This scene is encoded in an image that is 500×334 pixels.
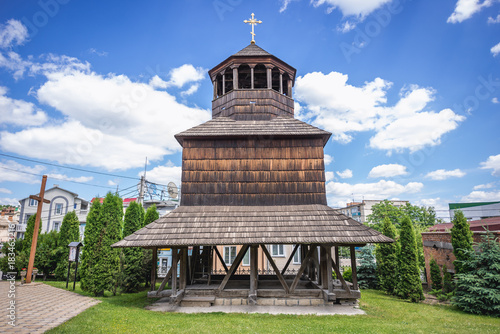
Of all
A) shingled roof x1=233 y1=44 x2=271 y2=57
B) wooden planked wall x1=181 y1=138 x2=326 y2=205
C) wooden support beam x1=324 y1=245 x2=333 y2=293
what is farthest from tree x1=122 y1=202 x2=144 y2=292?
shingled roof x1=233 y1=44 x2=271 y2=57

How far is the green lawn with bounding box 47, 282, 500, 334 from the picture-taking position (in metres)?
6.82

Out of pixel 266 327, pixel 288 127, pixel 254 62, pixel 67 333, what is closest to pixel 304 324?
pixel 266 327

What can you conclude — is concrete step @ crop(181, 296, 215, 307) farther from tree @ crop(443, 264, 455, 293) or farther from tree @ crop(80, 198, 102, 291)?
tree @ crop(443, 264, 455, 293)

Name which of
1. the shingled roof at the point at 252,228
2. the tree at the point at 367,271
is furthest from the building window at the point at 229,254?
the shingled roof at the point at 252,228

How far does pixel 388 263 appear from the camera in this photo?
14.0 metres

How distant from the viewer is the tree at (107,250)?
1145 centimetres

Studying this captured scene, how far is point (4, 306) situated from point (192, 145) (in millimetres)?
7985

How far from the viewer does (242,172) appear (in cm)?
1115

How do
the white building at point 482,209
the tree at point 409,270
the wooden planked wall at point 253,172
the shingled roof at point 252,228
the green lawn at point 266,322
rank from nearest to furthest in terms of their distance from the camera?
the green lawn at point 266,322 → the shingled roof at point 252,228 → the wooden planked wall at point 253,172 → the tree at point 409,270 → the white building at point 482,209

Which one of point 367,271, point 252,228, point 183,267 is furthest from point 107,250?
point 367,271

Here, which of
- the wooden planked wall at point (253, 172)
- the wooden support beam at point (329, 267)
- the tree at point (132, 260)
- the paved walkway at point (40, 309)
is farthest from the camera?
the tree at point (132, 260)

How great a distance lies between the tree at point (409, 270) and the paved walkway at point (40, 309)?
41.4ft

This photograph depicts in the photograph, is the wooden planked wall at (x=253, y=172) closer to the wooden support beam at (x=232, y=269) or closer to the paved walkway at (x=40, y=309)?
the wooden support beam at (x=232, y=269)

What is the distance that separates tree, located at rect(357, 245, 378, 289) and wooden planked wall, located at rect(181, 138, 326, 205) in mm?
7945
